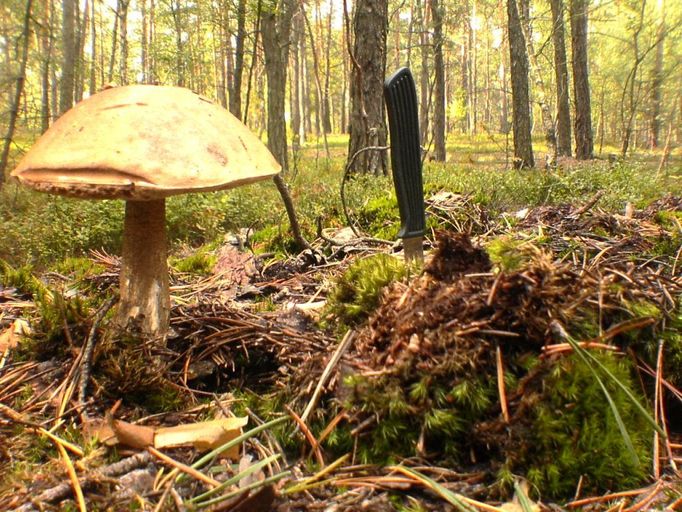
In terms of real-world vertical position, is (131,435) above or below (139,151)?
below

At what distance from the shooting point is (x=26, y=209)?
22.2 ft

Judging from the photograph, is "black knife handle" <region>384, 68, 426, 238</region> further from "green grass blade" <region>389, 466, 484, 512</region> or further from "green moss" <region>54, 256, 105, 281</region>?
"green moss" <region>54, 256, 105, 281</region>

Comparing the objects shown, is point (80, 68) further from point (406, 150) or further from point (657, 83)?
point (657, 83)

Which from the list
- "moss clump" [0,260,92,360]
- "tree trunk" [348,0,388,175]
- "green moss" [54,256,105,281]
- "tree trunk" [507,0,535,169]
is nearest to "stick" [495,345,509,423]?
"moss clump" [0,260,92,360]

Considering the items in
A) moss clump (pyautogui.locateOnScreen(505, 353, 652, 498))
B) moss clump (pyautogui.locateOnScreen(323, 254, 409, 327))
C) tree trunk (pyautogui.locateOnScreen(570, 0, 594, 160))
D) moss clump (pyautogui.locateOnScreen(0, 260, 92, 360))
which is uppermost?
tree trunk (pyautogui.locateOnScreen(570, 0, 594, 160))

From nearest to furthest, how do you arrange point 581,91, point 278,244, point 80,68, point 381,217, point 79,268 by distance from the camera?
point 79,268
point 278,244
point 381,217
point 80,68
point 581,91

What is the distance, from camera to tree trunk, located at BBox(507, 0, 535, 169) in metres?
9.35

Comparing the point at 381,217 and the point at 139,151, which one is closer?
the point at 139,151

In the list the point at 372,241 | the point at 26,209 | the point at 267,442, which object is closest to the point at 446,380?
the point at 267,442

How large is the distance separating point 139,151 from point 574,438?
141cm

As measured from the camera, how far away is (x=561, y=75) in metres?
11.6

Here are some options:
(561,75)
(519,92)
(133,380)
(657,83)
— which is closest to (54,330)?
(133,380)

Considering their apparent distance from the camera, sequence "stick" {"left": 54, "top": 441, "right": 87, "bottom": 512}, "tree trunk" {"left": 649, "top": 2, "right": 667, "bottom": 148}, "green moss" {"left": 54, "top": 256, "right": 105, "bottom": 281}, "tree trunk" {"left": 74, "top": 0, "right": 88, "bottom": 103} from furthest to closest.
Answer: "tree trunk" {"left": 74, "top": 0, "right": 88, "bottom": 103} → "tree trunk" {"left": 649, "top": 2, "right": 667, "bottom": 148} → "green moss" {"left": 54, "top": 256, "right": 105, "bottom": 281} → "stick" {"left": 54, "top": 441, "right": 87, "bottom": 512}

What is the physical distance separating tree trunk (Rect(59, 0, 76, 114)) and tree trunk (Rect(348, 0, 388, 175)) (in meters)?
6.69
